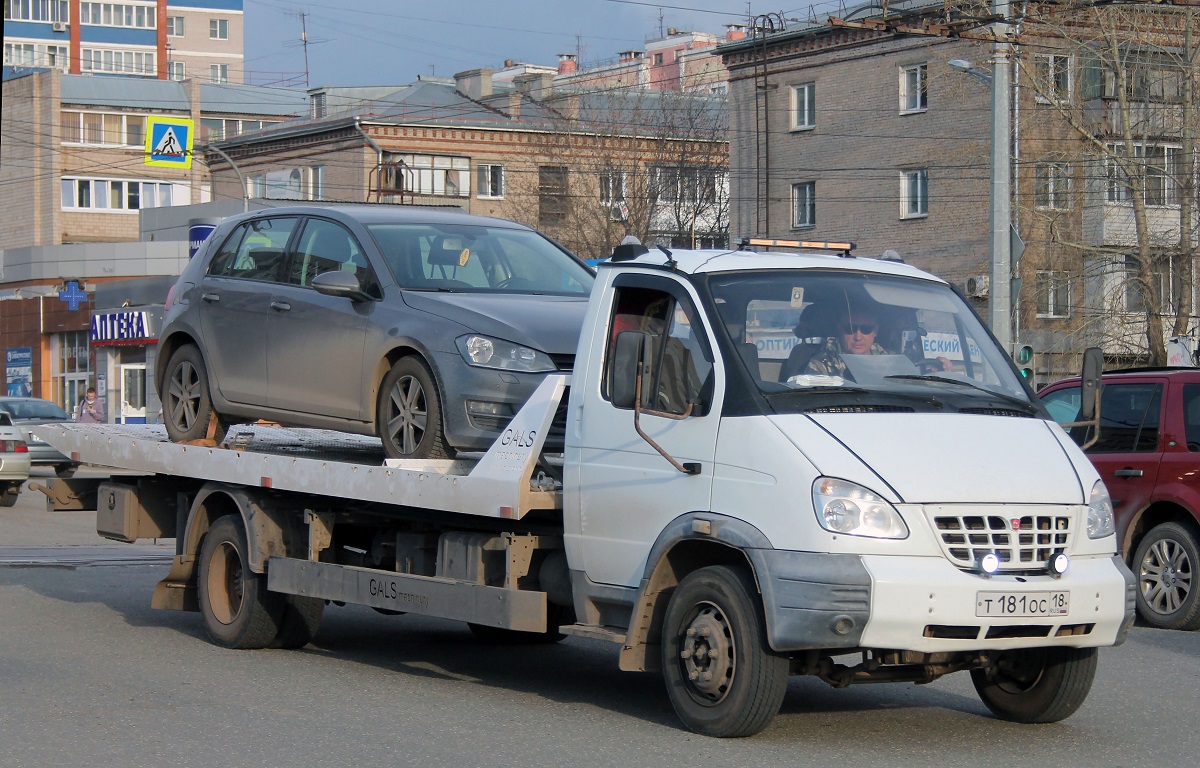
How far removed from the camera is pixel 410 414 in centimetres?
897

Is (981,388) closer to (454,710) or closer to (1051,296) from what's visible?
(454,710)

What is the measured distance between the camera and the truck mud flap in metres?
8.05

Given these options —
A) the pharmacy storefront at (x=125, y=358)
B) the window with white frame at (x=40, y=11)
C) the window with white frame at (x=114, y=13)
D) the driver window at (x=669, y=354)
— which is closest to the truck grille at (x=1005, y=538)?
the driver window at (x=669, y=354)

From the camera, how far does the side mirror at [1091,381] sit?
7.71 metres

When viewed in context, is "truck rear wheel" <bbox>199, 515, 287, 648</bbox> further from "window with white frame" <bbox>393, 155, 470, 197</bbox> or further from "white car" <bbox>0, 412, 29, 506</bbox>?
"window with white frame" <bbox>393, 155, 470, 197</bbox>

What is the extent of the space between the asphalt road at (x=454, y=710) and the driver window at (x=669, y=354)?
151cm

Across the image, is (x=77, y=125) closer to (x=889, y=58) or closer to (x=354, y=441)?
(x=889, y=58)

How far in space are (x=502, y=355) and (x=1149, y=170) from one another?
29153 mm

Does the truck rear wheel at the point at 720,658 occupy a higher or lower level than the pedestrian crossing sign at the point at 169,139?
lower

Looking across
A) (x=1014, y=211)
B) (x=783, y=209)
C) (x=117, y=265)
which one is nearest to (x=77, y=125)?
(x=117, y=265)

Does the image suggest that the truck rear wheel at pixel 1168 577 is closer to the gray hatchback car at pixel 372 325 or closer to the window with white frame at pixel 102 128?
the gray hatchback car at pixel 372 325

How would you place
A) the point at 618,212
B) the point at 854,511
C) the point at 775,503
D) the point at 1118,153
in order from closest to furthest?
the point at 854,511 < the point at 775,503 < the point at 1118,153 < the point at 618,212

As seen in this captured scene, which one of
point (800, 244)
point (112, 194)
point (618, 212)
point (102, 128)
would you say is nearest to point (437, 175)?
point (618, 212)

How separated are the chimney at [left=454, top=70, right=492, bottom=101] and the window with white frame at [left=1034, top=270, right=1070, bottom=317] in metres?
29.2
